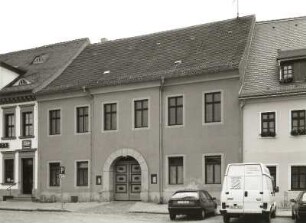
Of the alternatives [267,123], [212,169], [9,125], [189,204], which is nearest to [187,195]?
[189,204]

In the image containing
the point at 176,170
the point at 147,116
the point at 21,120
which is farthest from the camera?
the point at 21,120

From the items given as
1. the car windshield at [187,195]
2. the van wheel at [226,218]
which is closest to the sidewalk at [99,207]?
the car windshield at [187,195]

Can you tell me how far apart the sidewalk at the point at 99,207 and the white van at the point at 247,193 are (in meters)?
5.00

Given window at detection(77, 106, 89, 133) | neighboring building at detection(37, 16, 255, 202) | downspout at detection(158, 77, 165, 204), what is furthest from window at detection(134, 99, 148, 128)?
window at detection(77, 106, 89, 133)

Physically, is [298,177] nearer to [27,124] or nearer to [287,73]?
[287,73]

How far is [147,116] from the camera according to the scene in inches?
1465

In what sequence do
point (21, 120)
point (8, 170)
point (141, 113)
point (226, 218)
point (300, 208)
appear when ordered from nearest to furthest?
point (300, 208)
point (226, 218)
point (141, 113)
point (21, 120)
point (8, 170)

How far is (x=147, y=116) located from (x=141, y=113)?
0.50 meters

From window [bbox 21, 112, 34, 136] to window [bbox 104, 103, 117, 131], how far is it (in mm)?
6306

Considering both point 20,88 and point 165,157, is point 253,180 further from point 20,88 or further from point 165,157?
point 20,88

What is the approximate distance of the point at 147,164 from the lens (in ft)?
120

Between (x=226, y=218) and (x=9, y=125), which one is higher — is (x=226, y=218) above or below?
below

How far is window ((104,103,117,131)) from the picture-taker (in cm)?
3853

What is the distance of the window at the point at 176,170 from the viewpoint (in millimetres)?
35625
